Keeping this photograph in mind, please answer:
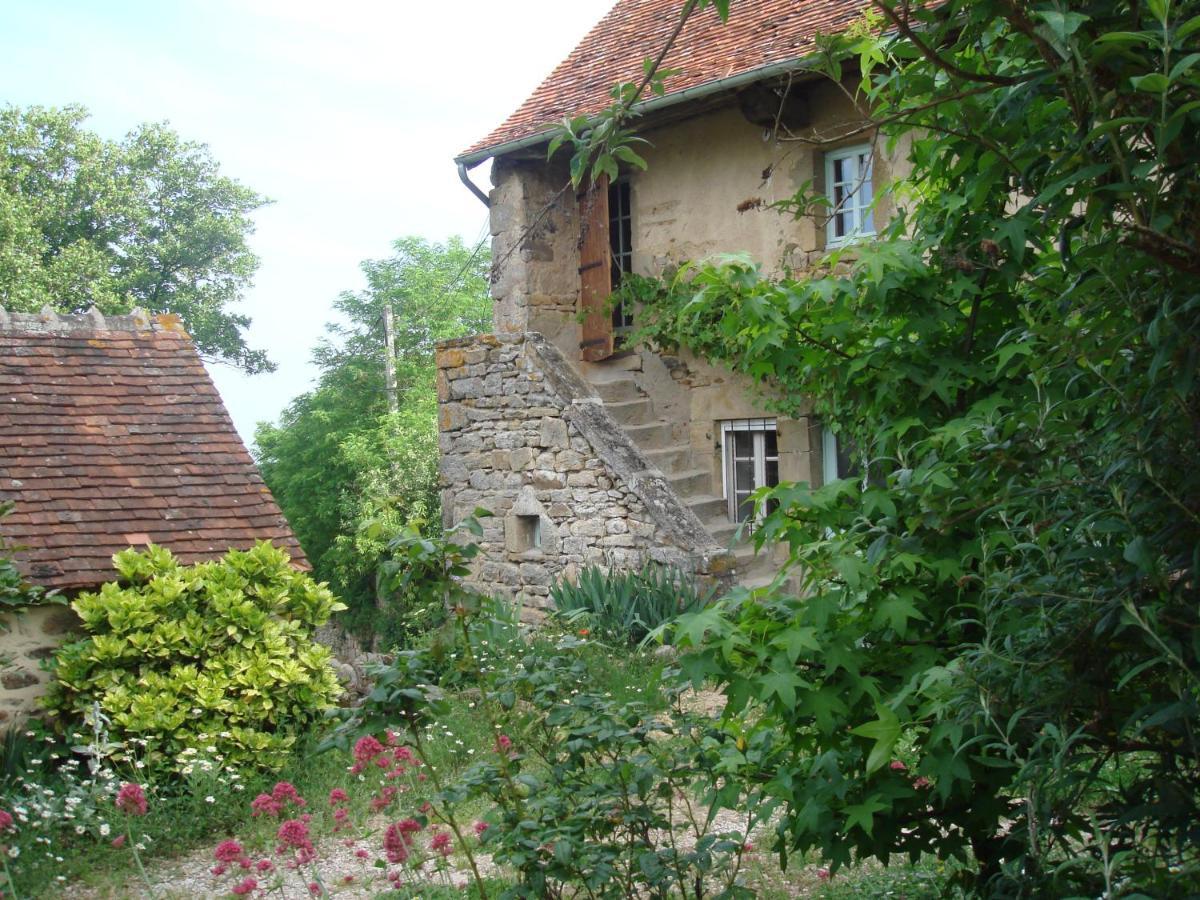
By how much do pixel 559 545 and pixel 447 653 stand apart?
7043 millimetres

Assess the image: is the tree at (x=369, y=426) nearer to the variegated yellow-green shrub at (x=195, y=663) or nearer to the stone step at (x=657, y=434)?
the stone step at (x=657, y=434)

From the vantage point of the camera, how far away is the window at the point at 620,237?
1157 cm

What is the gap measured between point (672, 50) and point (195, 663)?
759 cm

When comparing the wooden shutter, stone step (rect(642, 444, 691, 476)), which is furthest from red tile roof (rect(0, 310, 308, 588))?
the wooden shutter

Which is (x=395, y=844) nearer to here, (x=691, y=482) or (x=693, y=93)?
(x=691, y=482)

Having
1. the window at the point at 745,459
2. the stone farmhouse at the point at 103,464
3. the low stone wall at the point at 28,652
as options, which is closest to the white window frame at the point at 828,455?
the window at the point at 745,459

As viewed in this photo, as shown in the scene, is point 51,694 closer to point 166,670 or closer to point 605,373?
point 166,670

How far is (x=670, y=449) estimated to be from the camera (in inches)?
421

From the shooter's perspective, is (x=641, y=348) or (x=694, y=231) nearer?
(x=694, y=231)

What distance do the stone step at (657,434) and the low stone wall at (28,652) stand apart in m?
5.32

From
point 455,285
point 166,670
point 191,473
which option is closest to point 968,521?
point 166,670

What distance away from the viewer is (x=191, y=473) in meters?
7.99

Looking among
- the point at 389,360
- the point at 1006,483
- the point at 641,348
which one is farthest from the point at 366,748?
the point at 389,360

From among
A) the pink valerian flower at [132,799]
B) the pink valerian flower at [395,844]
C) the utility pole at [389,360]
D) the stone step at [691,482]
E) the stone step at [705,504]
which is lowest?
the pink valerian flower at [395,844]
